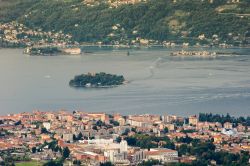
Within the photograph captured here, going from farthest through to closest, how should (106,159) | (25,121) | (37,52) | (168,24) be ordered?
(168,24) → (37,52) → (25,121) → (106,159)

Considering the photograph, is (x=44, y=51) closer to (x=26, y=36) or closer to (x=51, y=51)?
(x=51, y=51)

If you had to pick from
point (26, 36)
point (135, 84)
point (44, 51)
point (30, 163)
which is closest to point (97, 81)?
point (135, 84)

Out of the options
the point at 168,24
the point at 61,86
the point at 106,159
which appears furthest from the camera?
the point at 168,24

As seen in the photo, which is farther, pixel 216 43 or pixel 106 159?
pixel 216 43

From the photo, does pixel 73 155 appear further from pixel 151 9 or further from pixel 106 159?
pixel 151 9

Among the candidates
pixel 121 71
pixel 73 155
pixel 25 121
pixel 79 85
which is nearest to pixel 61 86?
pixel 79 85

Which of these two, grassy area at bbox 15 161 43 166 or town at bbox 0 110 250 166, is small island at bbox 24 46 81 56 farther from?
grassy area at bbox 15 161 43 166
